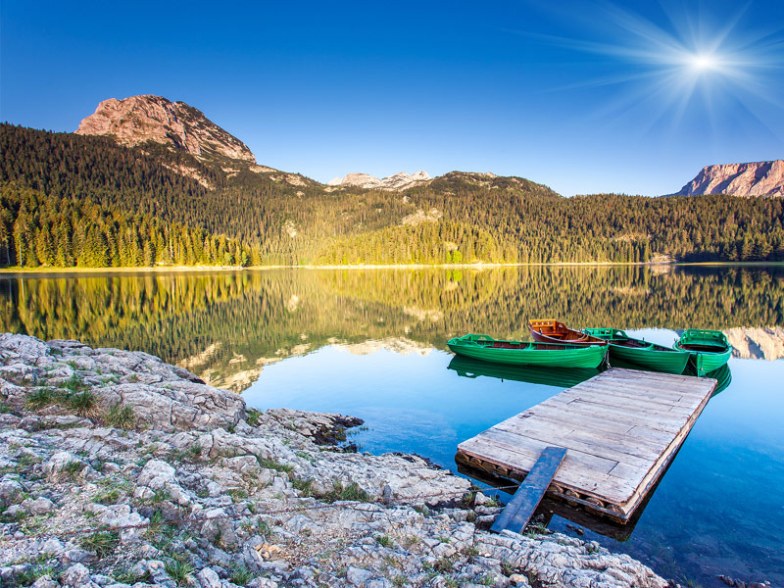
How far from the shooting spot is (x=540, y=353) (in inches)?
961

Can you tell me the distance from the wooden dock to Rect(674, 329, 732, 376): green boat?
4.65 metres

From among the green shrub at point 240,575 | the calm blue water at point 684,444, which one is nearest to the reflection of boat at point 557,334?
the calm blue water at point 684,444

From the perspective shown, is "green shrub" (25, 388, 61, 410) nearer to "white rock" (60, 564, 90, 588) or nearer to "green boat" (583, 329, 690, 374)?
"white rock" (60, 564, 90, 588)

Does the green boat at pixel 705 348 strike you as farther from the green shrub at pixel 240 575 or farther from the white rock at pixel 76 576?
the white rock at pixel 76 576

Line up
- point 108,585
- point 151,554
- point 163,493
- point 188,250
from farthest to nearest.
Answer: point 188,250
point 163,493
point 151,554
point 108,585

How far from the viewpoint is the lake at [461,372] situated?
9820 mm

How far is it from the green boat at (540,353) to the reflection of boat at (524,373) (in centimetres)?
32

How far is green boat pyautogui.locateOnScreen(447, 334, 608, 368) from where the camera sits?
24.1 m

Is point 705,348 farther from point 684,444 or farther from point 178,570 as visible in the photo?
point 178,570

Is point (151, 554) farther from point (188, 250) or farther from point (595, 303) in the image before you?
point (188, 250)

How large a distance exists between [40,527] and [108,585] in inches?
82.1

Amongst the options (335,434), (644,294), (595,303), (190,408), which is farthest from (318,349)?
(644,294)

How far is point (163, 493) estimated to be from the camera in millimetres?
7371

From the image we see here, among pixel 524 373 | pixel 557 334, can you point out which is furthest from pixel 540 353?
pixel 557 334
